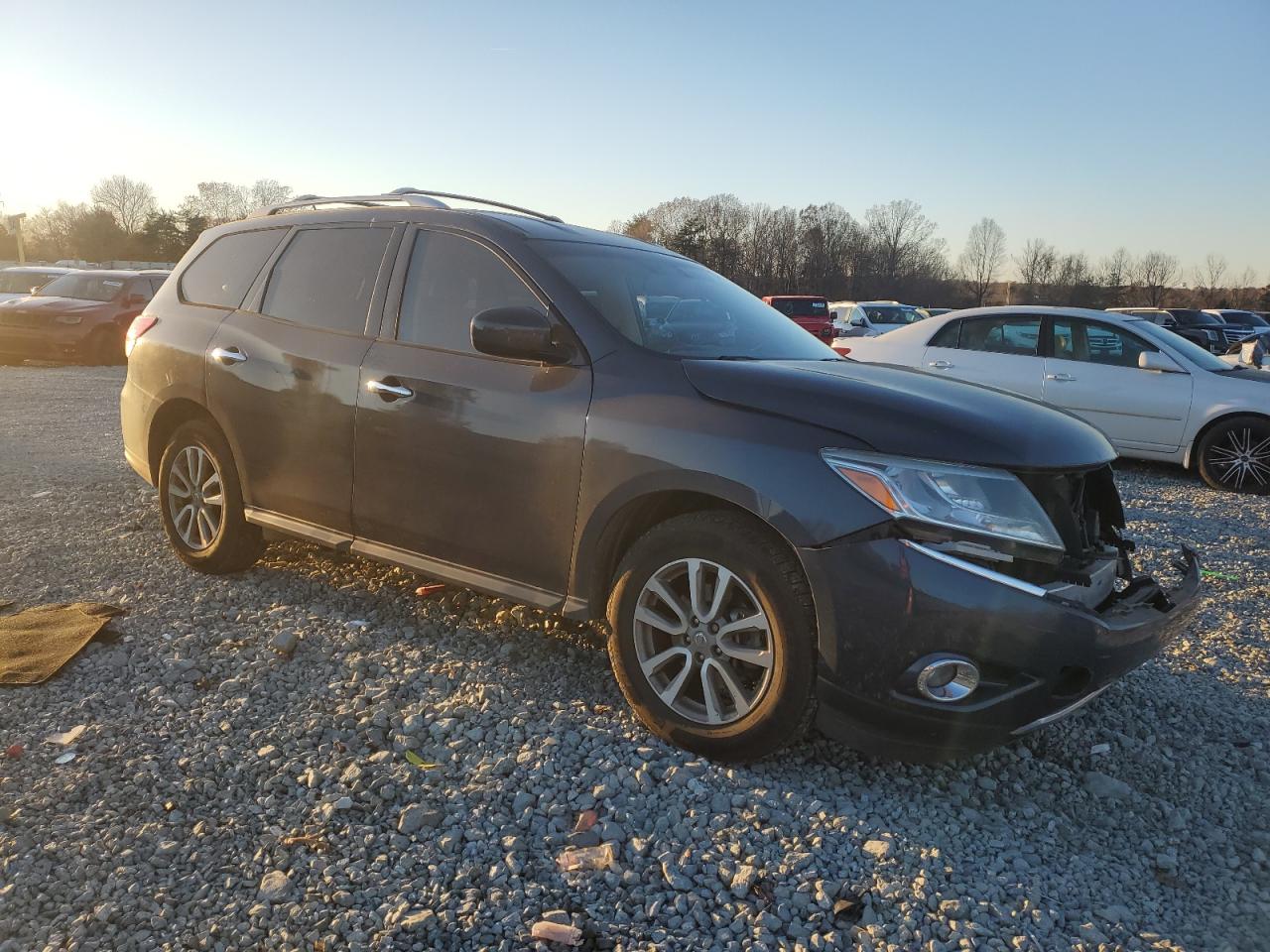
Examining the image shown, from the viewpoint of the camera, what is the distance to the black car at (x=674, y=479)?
2.67m

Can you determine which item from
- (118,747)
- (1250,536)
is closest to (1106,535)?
(118,747)

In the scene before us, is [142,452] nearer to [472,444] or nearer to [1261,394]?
[472,444]

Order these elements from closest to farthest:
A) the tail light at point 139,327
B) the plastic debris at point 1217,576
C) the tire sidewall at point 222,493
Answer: the tire sidewall at point 222,493 < the tail light at point 139,327 < the plastic debris at point 1217,576

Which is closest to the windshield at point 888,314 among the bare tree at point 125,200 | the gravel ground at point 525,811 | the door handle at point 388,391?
the gravel ground at point 525,811

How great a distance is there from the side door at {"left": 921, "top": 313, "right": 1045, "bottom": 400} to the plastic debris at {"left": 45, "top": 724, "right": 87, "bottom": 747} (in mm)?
8071

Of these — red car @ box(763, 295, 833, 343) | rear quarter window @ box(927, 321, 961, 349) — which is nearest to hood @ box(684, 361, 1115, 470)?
rear quarter window @ box(927, 321, 961, 349)

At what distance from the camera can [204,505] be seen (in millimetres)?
4695

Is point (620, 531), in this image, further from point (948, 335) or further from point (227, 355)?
point (948, 335)

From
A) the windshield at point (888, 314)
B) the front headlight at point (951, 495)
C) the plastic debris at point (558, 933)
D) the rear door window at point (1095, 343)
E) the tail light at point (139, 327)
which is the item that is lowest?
the plastic debris at point (558, 933)

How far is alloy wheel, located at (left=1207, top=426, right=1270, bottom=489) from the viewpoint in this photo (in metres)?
8.17

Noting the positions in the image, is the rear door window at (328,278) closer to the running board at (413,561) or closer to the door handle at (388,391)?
the door handle at (388,391)

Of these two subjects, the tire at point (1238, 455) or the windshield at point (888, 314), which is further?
the windshield at point (888, 314)

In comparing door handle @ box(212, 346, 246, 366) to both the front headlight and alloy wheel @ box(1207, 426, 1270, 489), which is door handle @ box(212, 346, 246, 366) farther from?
alloy wheel @ box(1207, 426, 1270, 489)

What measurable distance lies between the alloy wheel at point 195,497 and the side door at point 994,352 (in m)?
7.05
